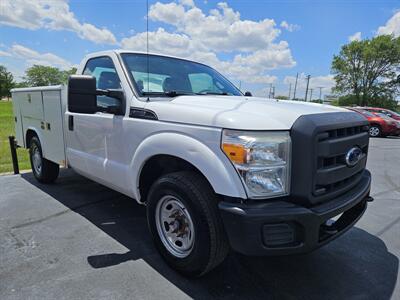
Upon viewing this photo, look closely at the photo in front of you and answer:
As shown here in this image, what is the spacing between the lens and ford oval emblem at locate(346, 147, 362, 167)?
250cm

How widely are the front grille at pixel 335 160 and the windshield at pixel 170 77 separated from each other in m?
1.63

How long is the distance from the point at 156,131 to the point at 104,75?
1.39 meters

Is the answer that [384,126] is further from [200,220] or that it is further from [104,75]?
[200,220]

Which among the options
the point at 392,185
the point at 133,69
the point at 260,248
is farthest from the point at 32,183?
the point at 392,185

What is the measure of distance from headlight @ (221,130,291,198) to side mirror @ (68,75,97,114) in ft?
4.75

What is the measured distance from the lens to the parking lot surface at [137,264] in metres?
2.53

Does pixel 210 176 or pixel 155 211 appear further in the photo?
pixel 155 211

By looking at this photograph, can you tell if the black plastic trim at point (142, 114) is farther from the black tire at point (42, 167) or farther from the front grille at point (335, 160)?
the black tire at point (42, 167)

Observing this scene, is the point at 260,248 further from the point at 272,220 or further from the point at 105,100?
the point at 105,100

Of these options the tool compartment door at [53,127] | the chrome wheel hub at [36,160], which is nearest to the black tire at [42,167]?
the chrome wheel hub at [36,160]

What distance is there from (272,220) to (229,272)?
98cm

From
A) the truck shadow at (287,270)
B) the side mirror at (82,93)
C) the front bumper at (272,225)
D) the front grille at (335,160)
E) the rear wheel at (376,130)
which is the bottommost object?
the rear wheel at (376,130)

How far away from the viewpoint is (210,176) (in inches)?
89.4

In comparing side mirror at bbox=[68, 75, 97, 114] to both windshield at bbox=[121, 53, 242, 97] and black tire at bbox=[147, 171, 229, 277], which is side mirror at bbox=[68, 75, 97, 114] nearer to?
windshield at bbox=[121, 53, 242, 97]
